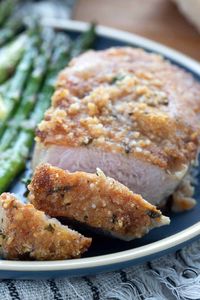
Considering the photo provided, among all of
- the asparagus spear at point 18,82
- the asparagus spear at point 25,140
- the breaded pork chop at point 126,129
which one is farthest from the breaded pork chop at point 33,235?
the asparagus spear at point 18,82

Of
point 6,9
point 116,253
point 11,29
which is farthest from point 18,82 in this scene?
point 116,253

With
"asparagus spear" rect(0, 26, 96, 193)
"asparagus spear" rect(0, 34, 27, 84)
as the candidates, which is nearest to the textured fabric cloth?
"asparagus spear" rect(0, 26, 96, 193)

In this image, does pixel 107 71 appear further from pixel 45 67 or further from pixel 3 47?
pixel 3 47

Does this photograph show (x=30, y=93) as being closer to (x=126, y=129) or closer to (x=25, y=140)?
(x=25, y=140)

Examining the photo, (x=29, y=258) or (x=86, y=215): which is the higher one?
(x=86, y=215)

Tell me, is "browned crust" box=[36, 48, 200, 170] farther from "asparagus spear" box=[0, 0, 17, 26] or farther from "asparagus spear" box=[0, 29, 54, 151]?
"asparagus spear" box=[0, 0, 17, 26]

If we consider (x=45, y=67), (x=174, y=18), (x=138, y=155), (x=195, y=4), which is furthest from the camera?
(x=174, y=18)

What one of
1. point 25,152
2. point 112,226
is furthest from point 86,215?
point 25,152
